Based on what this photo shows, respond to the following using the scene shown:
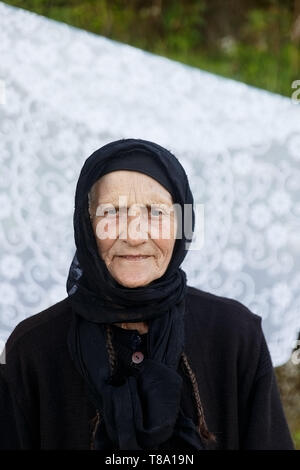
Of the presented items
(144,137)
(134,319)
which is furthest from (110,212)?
(144,137)

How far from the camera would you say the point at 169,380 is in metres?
1.65

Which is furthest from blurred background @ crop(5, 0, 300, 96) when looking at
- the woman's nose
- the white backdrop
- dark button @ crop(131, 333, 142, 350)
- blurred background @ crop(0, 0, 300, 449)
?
dark button @ crop(131, 333, 142, 350)

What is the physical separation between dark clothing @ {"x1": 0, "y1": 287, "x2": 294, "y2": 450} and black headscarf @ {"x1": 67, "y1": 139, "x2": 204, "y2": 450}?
83 mm

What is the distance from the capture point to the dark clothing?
179 cm

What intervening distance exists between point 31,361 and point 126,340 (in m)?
0.31

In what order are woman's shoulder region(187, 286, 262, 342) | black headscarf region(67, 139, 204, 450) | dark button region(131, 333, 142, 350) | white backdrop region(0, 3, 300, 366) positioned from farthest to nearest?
white backdrop region(0, 3, 300, 366) → woman's shoulder region(187, 286, 262, 342) → dark button region(131, 333, 142, 350) → black headscarf region(67, 139, 204, 450)

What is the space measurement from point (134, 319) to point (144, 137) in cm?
100

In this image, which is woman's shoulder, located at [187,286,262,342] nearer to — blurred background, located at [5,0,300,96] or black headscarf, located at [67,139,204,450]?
black headscarf, located at [67,139,204,450]

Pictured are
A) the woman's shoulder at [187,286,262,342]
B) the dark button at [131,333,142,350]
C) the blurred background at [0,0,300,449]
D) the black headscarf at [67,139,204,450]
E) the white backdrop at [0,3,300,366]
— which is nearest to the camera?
the black headscarf at [67,139,204,450]

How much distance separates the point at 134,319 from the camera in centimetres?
171

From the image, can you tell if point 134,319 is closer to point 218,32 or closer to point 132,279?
point 132,279

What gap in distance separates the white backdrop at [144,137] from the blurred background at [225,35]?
1.00 ft

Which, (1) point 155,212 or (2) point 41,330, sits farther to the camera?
(2) point 41,330

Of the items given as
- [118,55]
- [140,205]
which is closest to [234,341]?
[140,205]
